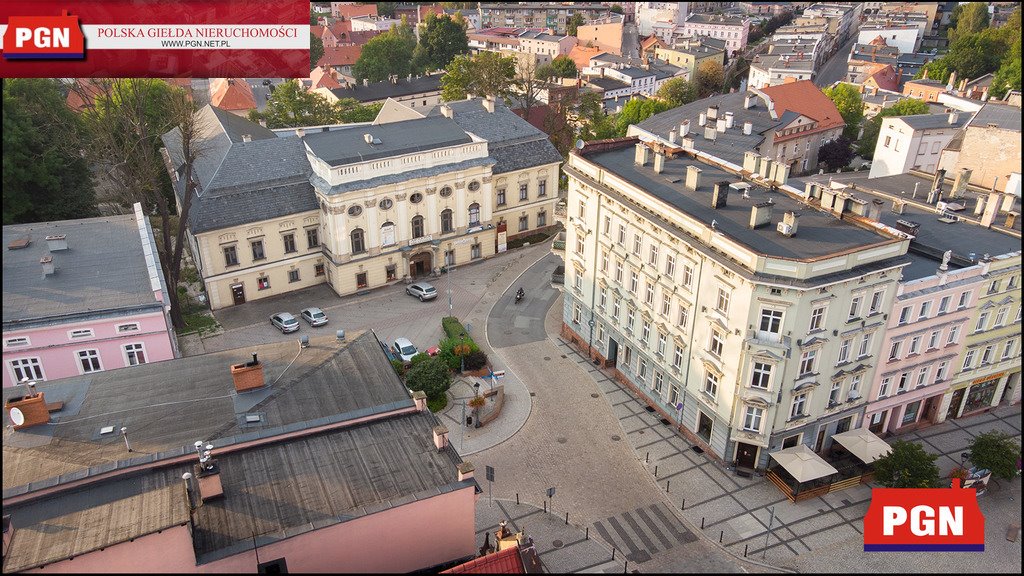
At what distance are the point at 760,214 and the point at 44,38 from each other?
119 ft

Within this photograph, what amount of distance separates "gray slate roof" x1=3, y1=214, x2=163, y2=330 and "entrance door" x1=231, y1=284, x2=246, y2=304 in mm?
10045

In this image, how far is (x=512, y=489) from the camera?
144 ft

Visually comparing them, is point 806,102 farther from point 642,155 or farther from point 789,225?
point 789,225

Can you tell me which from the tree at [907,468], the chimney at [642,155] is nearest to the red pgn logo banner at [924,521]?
the tree at [907,468]

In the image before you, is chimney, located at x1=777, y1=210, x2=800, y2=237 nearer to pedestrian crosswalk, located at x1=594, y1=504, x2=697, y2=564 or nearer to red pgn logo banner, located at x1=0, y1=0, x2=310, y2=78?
pedestrian crosswalk, located at x1=594, y1=504, x2=697, y2=564

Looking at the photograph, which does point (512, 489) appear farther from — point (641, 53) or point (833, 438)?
point (641, 53)

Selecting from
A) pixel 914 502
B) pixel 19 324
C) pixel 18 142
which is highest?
pixel 18 142

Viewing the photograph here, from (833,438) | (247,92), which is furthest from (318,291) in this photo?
(247,92)

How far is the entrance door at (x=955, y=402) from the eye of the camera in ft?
163

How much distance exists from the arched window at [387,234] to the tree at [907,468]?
43529 mm

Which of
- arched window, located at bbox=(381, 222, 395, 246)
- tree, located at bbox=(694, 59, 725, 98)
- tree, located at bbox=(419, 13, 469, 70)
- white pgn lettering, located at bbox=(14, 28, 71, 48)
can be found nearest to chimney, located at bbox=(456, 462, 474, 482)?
white pgn lettering, located at bbox=(14, 28, 71, 48)

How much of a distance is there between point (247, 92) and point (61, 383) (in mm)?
98603

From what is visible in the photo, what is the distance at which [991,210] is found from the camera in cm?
4806

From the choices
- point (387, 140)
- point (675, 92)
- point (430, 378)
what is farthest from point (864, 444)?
point (675, 92)
